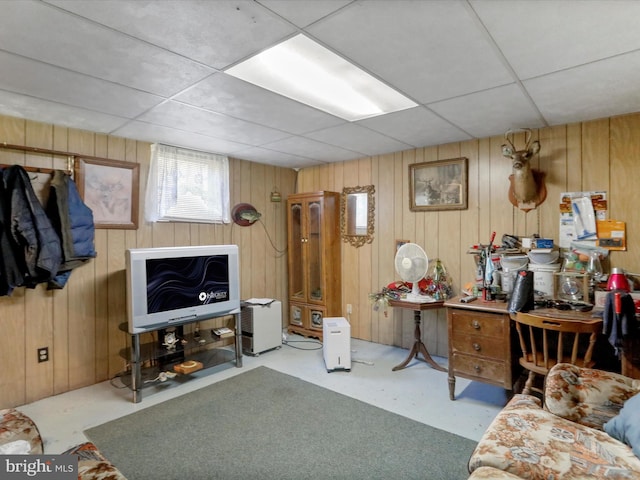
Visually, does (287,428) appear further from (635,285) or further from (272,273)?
(635,285)

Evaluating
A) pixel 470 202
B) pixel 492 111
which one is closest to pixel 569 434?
pixel 492 111

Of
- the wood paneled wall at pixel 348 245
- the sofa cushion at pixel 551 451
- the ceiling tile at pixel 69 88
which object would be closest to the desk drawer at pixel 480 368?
the sofa cushion at pixel 551 451

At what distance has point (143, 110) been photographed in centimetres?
254

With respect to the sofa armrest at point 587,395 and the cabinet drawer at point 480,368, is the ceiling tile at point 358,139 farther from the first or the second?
the sofa armrest at point 587,395

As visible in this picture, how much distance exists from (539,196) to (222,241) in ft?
10.5

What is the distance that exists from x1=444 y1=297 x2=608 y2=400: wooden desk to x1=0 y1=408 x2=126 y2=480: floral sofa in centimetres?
225

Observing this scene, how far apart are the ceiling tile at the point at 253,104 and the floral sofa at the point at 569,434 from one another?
2220 millimetres

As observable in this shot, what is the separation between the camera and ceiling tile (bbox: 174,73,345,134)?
2.15 meters

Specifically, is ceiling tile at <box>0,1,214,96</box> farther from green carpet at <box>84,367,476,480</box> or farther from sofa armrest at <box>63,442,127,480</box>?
green carpet at <box>84,367,476,480</box>

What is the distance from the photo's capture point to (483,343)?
254 cm

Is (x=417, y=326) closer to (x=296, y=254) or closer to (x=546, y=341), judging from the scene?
(x=546, y=341)

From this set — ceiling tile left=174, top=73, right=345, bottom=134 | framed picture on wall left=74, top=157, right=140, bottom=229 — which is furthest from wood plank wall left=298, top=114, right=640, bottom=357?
framed picture on wall left=74, top=157, right=140, bottom=229

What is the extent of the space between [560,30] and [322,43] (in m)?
1.08

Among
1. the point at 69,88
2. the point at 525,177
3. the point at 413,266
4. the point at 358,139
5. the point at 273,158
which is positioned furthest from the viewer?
the point at 273,158
